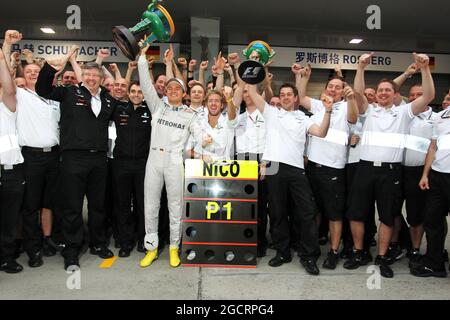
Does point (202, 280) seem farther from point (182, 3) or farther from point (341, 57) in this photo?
point (341, 57)

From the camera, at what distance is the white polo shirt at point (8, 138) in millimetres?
3385

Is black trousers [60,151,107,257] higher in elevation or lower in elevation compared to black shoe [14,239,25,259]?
higher

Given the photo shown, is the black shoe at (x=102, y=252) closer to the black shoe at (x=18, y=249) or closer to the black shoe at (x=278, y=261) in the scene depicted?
the black shoe at (x=18, y=249)

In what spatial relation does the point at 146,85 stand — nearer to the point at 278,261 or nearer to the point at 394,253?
the point at 278,261

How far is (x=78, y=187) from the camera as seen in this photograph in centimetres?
370

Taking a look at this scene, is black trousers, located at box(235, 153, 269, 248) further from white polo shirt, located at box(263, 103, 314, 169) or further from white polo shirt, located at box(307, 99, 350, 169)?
white polo shirt, located at box(307, 99, 350, 169)

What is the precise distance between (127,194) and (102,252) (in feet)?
2.12

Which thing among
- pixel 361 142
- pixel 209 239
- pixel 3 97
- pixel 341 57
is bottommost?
pixel 209 239

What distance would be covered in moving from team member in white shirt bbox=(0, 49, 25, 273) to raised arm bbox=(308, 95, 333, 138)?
109 inches

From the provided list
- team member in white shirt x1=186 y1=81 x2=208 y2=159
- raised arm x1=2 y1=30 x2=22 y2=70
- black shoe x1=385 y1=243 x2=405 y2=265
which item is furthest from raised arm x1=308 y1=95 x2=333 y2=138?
raised arm x1=2 y1=30 x2=22 y2=70

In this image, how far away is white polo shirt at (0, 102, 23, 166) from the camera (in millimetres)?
3385

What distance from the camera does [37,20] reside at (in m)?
8.79
